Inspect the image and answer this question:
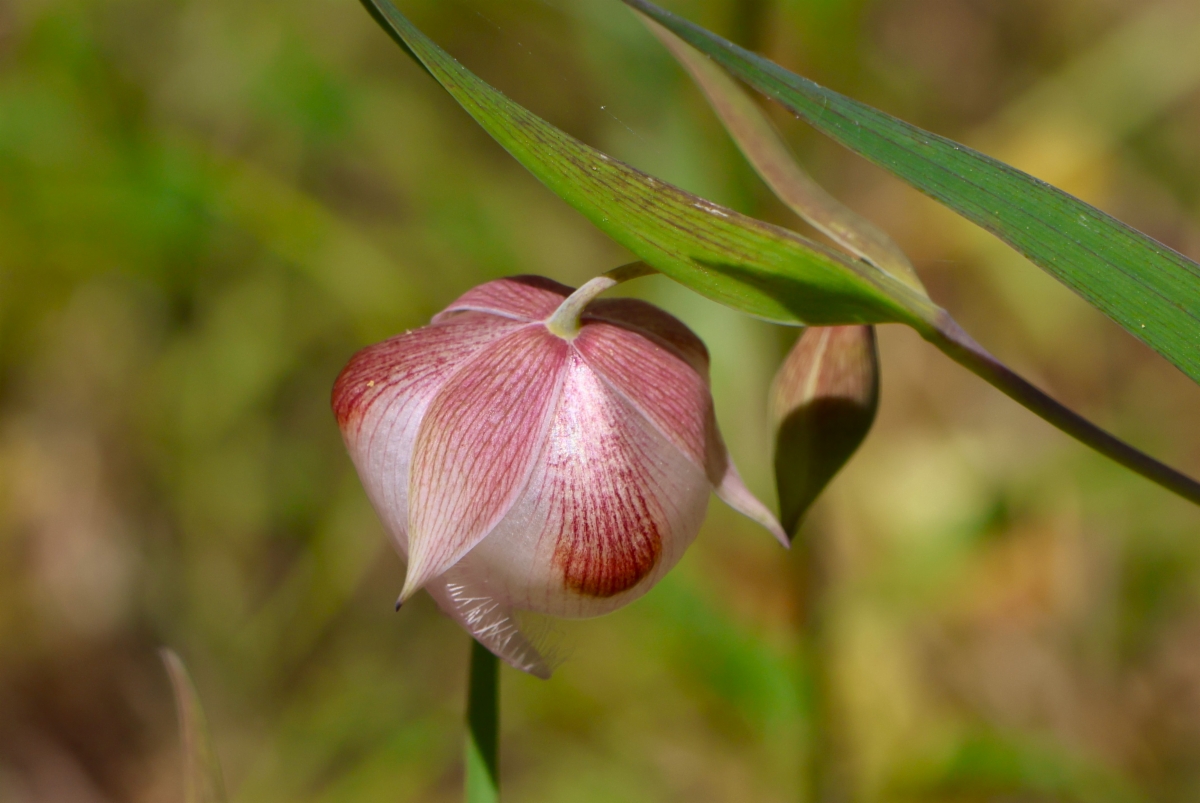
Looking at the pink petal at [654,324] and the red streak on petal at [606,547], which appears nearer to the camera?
the red streak on petal at [606,547]

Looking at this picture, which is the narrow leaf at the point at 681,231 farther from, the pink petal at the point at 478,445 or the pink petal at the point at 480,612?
the pink petal at the point at 480,612

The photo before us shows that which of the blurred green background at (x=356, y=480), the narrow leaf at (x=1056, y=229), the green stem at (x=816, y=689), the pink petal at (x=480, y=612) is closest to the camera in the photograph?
the narrow leaf at (x=1056, y=229)

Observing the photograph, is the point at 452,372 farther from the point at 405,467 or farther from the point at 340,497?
the point at 340,497

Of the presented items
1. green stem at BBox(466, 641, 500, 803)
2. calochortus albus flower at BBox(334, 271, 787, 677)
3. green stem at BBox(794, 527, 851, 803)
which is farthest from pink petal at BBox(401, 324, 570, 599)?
green stem at BBox(794, 527, 851, 803)

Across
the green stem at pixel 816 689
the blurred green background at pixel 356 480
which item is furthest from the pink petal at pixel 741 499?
the blurred green background at pixel 356 480

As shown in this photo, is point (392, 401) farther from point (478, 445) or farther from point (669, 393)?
point (669, 393)

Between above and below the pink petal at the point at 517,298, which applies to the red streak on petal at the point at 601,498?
below

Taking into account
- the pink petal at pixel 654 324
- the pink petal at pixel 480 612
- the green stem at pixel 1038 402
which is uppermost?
the green stem at pixel 1038 402
